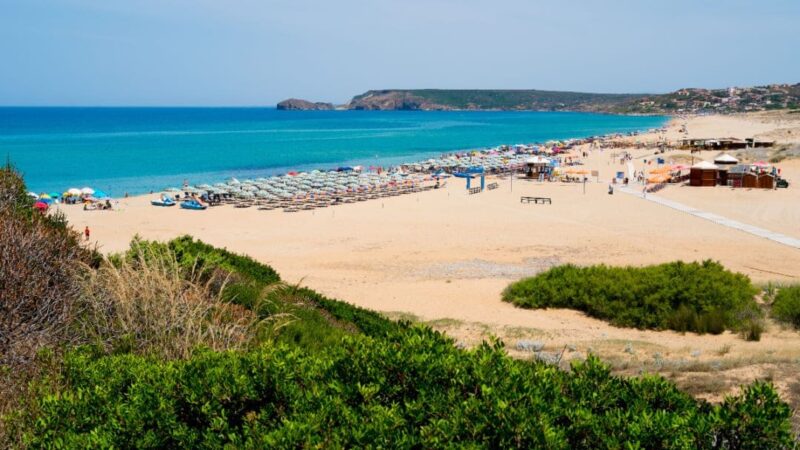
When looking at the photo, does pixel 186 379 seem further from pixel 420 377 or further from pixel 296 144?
pixel 296 144

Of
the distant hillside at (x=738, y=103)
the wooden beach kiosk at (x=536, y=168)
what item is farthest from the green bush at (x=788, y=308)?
the distant hillside at (x=738, y=103)

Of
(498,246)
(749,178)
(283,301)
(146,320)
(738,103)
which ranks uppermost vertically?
(738,103)

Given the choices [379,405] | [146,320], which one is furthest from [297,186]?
[379,405]

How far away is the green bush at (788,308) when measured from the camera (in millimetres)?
11031

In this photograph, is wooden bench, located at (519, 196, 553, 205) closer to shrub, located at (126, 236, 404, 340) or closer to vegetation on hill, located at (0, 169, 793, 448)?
shrub, located at (126, 236, 404, 340)

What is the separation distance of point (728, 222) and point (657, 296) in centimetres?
1408

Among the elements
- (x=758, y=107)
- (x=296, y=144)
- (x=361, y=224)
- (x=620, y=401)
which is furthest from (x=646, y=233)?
(x=758, y=107)

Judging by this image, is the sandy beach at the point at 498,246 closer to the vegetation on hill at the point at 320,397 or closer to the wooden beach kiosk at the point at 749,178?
the wooden beach kiosk at the point at 749,178

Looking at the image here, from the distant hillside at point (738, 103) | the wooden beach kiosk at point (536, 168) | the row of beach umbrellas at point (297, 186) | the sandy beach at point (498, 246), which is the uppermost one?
the distant hillside at point (738, 103)

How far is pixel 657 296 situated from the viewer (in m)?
11.6

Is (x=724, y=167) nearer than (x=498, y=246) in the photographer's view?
No

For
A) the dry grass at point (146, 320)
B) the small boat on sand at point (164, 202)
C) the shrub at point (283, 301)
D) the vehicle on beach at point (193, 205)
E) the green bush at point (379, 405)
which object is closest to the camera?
the green bush at point (379, 405)

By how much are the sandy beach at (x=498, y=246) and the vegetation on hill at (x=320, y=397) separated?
3.45 meters

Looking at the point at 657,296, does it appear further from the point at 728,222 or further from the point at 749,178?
the point at 749,178
